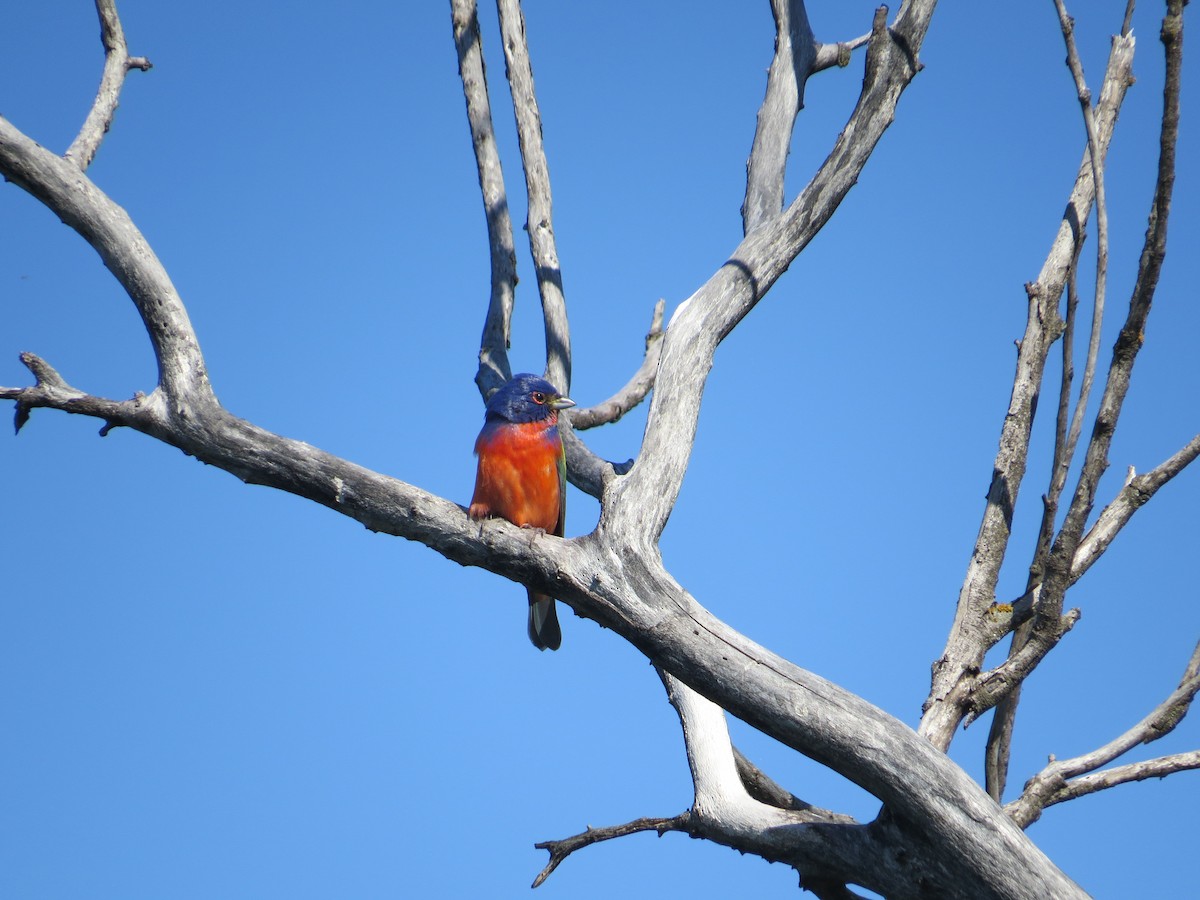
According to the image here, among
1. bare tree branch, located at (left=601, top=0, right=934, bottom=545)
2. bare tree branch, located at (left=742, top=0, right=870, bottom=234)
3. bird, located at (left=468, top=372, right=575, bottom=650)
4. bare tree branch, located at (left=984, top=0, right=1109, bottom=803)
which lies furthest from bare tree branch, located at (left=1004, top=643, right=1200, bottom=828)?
bare tree branch, located at (left=742, top=0, right=870, bottom=234)

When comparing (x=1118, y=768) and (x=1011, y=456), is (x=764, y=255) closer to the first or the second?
(x=1011, y=456)

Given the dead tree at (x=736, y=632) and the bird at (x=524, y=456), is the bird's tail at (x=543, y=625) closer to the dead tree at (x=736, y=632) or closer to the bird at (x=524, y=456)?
the bird at (x=524, y=456)

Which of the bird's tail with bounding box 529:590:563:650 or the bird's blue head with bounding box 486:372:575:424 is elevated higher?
the bird's blue head with bounding box 486:372:575:424

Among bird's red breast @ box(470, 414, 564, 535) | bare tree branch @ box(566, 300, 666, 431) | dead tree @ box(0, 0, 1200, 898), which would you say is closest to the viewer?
dead tree @ box(0, 0, 1200, 898)

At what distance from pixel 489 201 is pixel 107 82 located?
8.58 feet

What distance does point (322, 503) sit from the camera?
15.1 ft

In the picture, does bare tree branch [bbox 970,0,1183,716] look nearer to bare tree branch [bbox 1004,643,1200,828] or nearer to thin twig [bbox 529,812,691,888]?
bare tree branch [bbox 1004,643,1200,828]

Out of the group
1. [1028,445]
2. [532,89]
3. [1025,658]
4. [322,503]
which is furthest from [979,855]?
[532,89]

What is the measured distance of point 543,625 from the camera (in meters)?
7.28

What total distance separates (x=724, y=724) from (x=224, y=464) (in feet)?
9.50

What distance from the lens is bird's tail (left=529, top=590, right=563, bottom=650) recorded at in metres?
7.24

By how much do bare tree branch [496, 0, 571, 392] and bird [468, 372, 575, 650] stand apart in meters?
0.48

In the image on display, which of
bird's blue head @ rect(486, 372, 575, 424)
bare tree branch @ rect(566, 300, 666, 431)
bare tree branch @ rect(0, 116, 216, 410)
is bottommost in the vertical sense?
bare tree branch @ rect(0, 116, 216, 410)

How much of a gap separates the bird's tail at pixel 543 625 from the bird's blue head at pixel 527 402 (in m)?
1.40
